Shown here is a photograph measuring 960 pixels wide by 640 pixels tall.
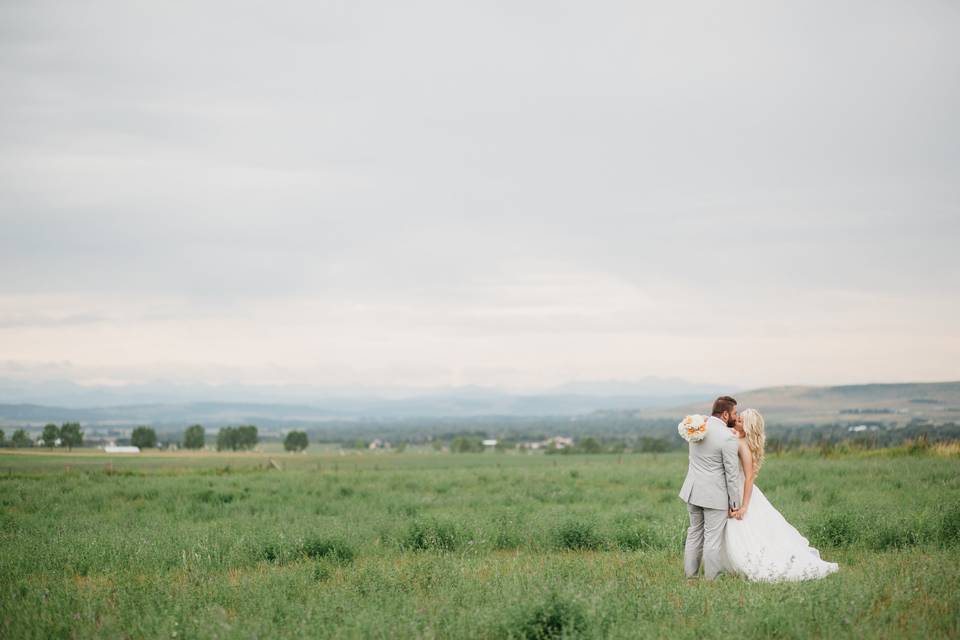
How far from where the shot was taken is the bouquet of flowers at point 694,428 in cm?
1101

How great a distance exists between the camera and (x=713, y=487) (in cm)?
1118

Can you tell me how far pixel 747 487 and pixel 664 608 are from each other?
2.89 meters

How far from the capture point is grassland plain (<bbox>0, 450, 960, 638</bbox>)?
8.30m

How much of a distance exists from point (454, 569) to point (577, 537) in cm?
397

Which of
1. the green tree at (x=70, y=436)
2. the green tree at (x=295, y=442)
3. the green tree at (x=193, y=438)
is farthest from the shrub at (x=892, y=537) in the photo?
the green tree at (x=295, y=442)

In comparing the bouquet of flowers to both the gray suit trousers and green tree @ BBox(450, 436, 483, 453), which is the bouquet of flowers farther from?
green tree @ BBox(450, 436, 483, 453)

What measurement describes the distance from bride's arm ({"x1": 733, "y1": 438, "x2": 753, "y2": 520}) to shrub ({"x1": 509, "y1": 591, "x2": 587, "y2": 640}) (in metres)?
3.98

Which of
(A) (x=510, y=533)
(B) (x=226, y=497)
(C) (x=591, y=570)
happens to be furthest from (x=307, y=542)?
(B) (x=226, y=497)

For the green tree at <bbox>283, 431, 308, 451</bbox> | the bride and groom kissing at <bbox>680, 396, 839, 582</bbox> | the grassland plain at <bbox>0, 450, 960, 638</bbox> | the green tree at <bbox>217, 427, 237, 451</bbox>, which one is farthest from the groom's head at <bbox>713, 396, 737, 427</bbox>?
the green tree at <bbox>217, 427, 237, 451</bbox>

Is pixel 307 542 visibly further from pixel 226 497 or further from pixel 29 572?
pixel 226 497

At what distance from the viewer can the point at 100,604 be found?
9523mm

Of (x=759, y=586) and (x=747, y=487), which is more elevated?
(x=747, y=487)

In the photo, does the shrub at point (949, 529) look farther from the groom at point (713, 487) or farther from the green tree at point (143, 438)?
the green tree at point (143, 438)

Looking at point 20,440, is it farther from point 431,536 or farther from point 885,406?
point 885,406
